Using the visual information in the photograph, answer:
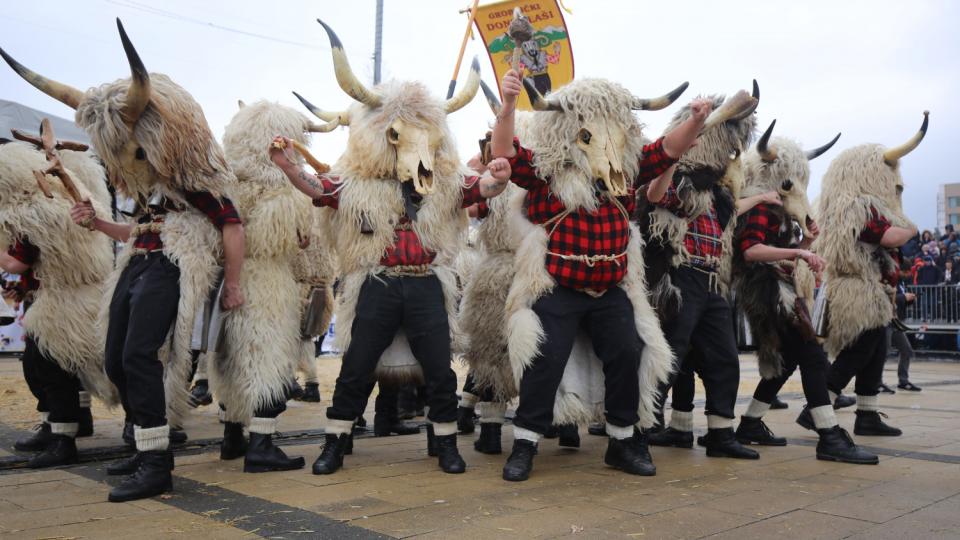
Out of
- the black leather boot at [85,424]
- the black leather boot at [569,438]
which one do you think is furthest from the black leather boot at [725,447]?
the black leather boot at [85,424]

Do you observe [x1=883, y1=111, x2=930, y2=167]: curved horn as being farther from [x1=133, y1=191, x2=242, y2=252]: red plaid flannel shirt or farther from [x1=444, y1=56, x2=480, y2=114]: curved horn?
[x1=133, y1=191, x2=242, y2=252]: red plaid flannel shirt

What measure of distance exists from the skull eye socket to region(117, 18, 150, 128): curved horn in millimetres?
2155

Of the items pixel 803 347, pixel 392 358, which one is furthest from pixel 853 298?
pixel 392 358

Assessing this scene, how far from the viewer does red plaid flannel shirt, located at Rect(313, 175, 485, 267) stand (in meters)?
4.24

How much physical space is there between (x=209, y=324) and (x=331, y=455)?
38.0 inches

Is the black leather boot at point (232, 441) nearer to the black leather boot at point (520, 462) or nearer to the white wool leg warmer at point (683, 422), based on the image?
the black leather boot at point (520, 462)

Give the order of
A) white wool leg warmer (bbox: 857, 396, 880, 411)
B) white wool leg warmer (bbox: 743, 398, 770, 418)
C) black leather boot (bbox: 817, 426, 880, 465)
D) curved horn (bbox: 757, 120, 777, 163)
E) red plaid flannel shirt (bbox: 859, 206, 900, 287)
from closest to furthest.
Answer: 1. black leather boot (bbox: 817, 426, 880, 465)
2. curved horn (bbox: 757, 120, 777, 163)
3. white wool leg warmer (bbox: 743, 398, 770, 418)
4. red plaid flannel shirt (bbox: 859, 206, 900, 287)
5. white wool leg warmer (bbox: 857, 396, 880, 411)

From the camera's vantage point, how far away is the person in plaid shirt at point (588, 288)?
4.12 metres

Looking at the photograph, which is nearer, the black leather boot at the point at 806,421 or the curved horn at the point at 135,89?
the curved horn at the point at 135,89

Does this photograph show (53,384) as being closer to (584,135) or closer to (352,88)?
(352,88)

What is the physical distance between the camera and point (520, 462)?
4051mm

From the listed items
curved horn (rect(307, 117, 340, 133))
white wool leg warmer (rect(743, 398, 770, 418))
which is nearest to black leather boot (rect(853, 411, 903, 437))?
white wool leg warmer (rect(743, 398, 770, 418))

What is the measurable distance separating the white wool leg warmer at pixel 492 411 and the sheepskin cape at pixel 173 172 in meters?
1.74

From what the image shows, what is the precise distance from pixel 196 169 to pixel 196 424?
2.97 m
